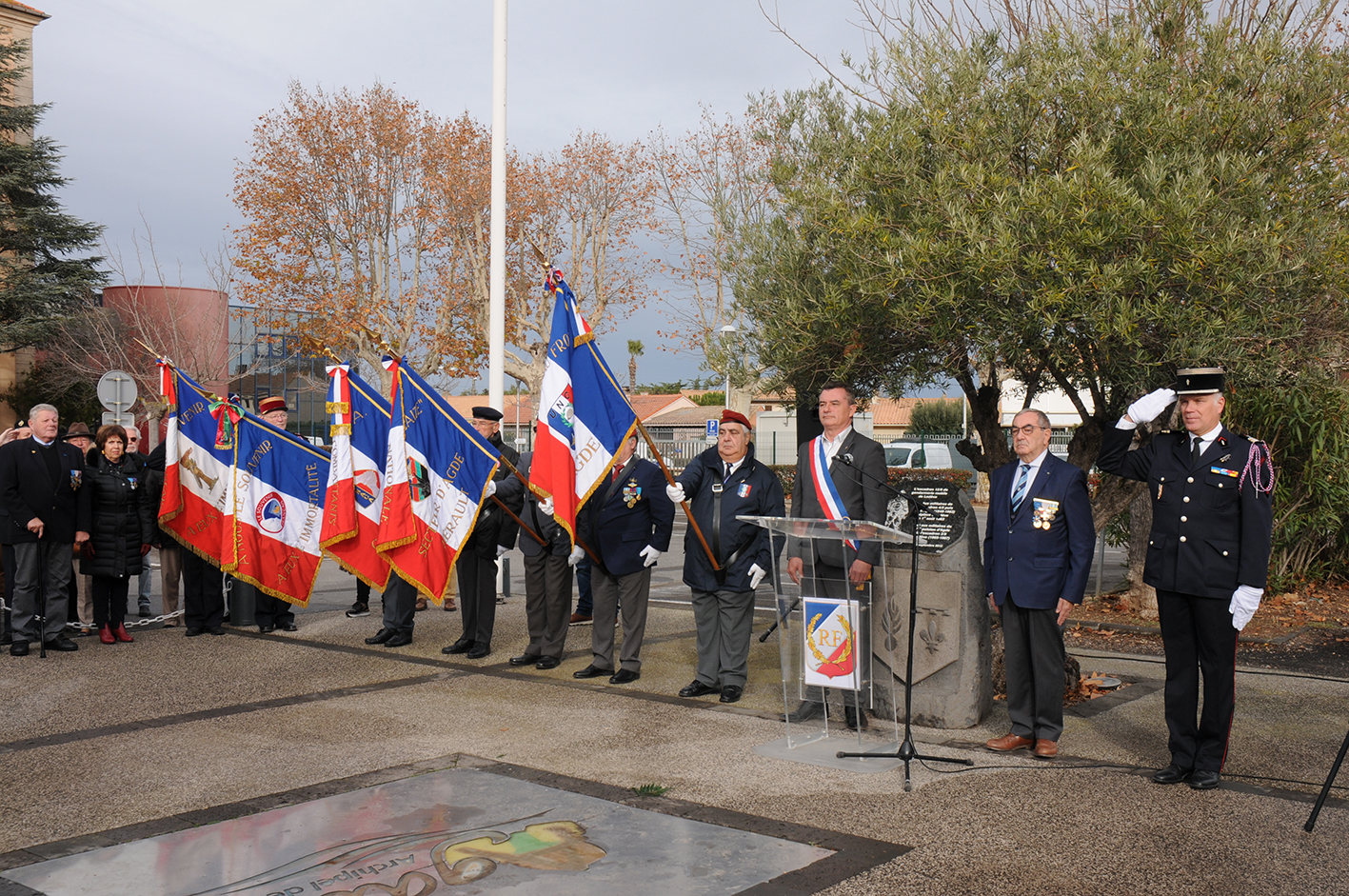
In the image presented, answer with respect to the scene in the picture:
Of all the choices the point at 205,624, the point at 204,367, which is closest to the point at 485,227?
the point at 204,367

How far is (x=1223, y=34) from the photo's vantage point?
21.9 feet

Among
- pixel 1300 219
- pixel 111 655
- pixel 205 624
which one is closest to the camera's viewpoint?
pixel 1300 219

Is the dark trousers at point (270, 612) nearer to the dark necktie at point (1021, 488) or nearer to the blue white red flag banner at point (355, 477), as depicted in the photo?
the blue white red flag banner at point (355, 477)

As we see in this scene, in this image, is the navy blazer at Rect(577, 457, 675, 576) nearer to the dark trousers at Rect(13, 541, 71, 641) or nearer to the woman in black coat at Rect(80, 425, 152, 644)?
the woman in black coat at Rect(80, 425, 152, 644)

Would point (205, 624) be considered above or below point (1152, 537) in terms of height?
below

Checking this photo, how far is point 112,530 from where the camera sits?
9469 mm

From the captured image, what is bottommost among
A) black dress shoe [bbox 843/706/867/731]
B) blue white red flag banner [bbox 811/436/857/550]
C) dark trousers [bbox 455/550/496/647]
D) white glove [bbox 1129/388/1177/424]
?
black dress shoe [bbox 843/706/867/731]

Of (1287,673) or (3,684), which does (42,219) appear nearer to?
(3,684)

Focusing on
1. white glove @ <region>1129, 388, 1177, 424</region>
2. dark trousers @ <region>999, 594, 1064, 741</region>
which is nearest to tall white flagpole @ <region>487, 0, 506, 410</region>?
dark trousers @ <region>999, 594, 1064, 741</region>

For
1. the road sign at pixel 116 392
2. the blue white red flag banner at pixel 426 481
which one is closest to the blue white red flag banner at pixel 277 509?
the blue white red flag banner at pixel 426 481

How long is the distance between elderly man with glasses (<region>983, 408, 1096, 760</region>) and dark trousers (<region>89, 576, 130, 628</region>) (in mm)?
7660

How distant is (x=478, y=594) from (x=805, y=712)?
369cm

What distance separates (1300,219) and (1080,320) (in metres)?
1.33

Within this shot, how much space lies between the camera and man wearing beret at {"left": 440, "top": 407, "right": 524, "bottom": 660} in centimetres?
905
